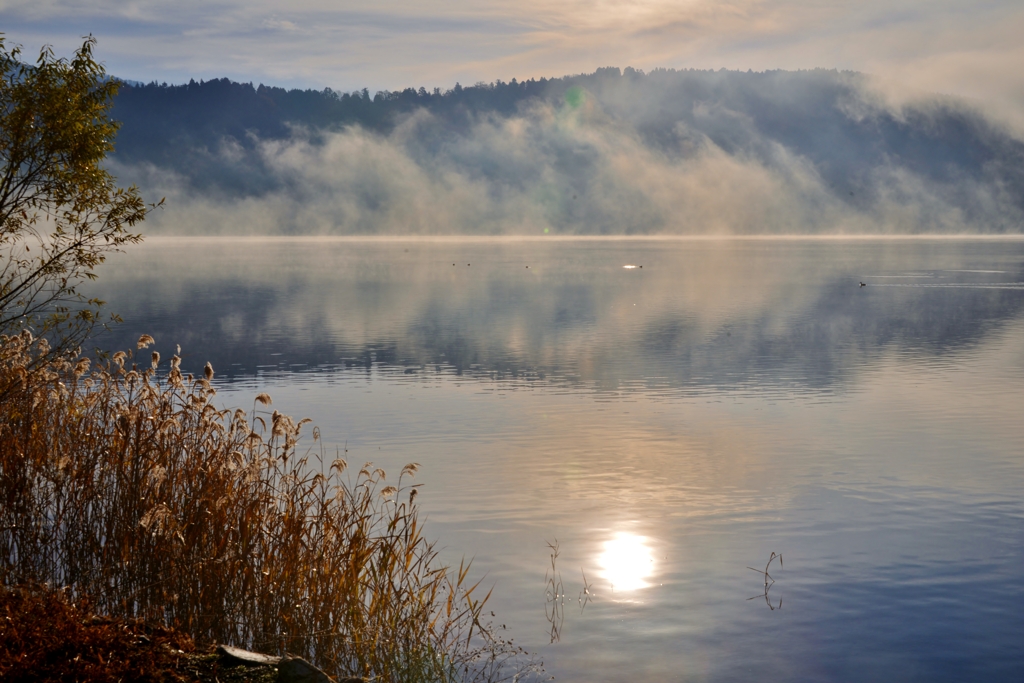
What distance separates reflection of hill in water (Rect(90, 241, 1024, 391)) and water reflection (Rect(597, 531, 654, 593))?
21.4 m

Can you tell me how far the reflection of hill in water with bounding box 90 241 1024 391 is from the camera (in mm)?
48875

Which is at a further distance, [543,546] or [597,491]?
[597,491]

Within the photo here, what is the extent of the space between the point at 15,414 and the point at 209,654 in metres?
10.8

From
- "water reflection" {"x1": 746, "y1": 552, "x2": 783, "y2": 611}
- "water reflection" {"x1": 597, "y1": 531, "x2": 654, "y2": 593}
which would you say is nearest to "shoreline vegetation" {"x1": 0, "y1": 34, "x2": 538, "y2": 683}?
"water reflection" {"x1": 597, "y1": 531, "x2": 654, "y2": 593}

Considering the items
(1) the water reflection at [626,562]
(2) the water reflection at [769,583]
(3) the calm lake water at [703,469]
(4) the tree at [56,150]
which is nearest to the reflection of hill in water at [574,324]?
(3) the calm lake water at [703,469]

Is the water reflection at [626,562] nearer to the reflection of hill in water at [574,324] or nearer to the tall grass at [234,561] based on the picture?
the tall grass at [234,561]

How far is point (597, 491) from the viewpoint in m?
24.6

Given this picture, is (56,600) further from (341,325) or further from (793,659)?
(341,325)

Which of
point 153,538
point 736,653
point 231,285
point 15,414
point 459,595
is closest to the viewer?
point 153,538

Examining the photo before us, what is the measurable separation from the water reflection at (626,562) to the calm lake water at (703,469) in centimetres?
6

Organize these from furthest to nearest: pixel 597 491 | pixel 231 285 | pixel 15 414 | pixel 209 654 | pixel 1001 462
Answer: pixel 231 285, pixel 1001 462, pixel 597 491, pixel 15 414, pixel 209 654

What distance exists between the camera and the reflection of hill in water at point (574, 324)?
160ft

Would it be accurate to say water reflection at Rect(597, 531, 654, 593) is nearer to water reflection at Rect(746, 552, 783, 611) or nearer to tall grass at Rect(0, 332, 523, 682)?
water reflection at Rect(746, 552, 783, 611)

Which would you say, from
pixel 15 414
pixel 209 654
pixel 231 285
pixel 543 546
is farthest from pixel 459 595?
pixel 231 285
